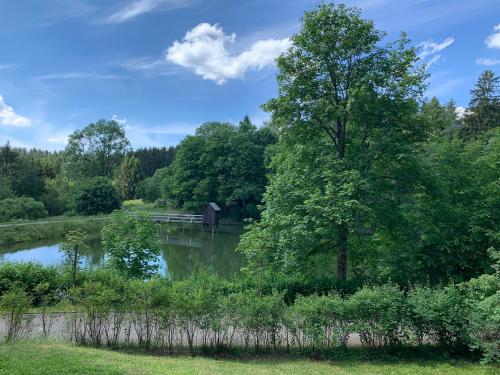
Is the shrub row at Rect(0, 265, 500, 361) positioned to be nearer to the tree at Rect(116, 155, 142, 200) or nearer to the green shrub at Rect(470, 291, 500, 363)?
the green shrub at Rect(470, 291, 500, 363)

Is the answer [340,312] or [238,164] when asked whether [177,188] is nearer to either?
[238,164]

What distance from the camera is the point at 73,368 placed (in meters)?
5.29

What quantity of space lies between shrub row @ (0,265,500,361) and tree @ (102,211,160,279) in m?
3.09

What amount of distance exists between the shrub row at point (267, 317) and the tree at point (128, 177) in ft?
195

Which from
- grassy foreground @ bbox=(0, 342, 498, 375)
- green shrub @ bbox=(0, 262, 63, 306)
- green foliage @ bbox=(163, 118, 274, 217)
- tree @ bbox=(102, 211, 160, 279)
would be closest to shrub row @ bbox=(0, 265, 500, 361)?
grassy foreground @ bbox=(0, 342, 498, 375)

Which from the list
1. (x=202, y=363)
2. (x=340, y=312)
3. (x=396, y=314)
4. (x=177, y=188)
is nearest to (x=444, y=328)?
(x=396, y=314)

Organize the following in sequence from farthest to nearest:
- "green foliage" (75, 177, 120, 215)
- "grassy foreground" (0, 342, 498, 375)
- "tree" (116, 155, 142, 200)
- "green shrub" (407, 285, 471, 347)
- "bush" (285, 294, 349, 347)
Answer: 1. "tree" (116, 155, 142, 200)
2. "green foliage" (75, 177, 120, 215)
3. "bush" (285, 294, 349, 347)
4. "green shrub" (407, 285, 471, 347)
5. "grassy foreground" (0, 342, 498, 375)

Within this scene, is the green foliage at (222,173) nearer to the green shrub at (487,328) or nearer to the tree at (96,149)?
the tree at (96,149)

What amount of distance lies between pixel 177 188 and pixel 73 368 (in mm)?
39099

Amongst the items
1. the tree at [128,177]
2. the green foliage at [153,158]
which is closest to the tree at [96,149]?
the tree at [128,177]

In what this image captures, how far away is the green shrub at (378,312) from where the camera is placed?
23.8 ft

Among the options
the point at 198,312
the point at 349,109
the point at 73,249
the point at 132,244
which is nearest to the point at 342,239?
the point at 349,109

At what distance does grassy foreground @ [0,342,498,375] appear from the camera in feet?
17.4

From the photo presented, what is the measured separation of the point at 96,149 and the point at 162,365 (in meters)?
54.9
